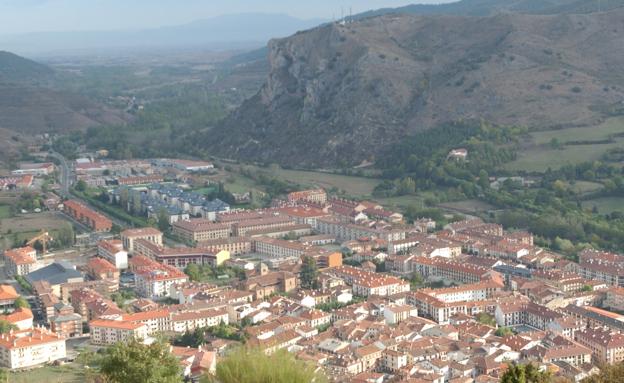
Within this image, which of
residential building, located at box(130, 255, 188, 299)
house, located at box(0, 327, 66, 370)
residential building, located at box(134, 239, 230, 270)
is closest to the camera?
house, located at box(0, 327, 66, 370)

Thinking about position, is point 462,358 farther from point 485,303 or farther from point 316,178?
point 316,178

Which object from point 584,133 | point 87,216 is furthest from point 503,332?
point 584,133

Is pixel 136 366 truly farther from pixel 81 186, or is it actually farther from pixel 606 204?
pixel 81 186

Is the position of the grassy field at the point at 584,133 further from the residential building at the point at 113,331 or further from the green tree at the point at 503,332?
the residential building at the point at 113,331

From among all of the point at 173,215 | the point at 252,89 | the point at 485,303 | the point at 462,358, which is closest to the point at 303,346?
the point at 462,358

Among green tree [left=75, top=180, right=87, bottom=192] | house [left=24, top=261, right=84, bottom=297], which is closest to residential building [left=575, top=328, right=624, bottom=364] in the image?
house [left=24, top=261, right=84, bottom=297]

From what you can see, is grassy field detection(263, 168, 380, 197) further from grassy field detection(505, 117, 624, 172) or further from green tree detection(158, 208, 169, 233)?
green tree detection(158, 208, 169, 233)
